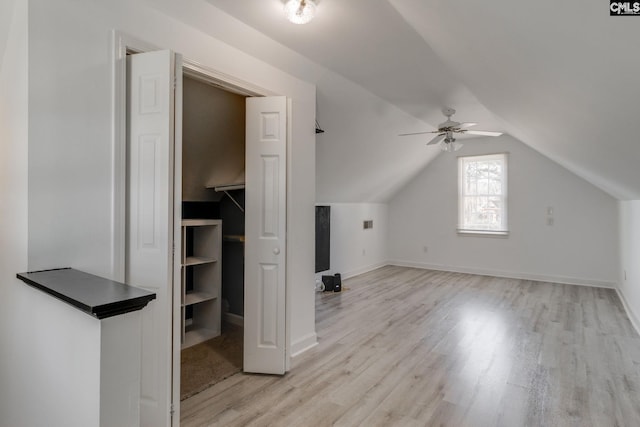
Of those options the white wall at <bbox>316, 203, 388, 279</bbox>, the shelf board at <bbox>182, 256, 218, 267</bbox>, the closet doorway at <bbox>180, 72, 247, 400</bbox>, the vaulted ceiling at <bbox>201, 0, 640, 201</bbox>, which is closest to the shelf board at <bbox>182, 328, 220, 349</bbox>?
the closet doorway at <bbox>180, 72, 247, 400</bbox>

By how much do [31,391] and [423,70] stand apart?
3199 mm

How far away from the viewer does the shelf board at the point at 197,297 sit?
3047mm

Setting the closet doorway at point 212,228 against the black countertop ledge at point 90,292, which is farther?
the closet doorway at point 212,228

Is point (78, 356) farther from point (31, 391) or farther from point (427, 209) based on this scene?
point (427, 209)

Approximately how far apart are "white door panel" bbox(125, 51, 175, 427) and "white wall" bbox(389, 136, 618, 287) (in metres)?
5.67

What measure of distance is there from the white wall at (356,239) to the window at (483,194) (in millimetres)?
1523

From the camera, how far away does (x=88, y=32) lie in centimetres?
156

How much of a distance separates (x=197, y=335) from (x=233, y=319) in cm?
45

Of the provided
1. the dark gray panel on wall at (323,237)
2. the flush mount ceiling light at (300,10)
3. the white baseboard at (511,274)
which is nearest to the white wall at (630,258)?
the white baseboard at (511,274)

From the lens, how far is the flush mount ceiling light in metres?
1.81

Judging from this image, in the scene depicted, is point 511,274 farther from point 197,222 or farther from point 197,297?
point 197,222

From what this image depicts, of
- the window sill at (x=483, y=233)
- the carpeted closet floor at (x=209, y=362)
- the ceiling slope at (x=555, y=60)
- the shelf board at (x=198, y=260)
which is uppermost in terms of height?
the ceiling slope at (x=555, y=60)

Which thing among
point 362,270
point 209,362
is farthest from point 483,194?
point 209,362

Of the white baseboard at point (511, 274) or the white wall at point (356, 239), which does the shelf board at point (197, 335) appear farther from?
the white baseboard at point (511, 274)
